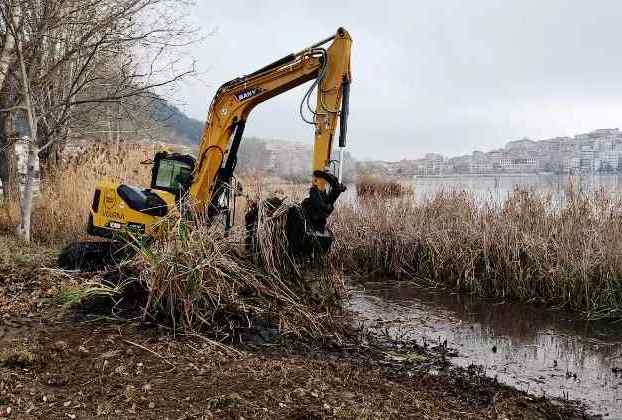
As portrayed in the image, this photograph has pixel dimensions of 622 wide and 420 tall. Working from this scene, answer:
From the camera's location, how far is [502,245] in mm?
9008

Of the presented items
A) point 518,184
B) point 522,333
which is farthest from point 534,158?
point 522,333

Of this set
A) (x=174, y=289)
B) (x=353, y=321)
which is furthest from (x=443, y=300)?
(x=174, y=289)

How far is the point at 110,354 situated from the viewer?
4477mm

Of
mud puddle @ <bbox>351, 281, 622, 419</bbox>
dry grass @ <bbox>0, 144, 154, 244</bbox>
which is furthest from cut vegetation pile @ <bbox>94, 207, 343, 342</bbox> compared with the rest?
dry grass @ <bbox>0, 144, 154, 244</bbox>

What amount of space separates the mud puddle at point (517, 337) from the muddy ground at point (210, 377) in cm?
39

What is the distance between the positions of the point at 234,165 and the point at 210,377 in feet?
13.1

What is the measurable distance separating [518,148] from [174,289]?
1812 centimetres

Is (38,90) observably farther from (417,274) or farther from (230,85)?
(417,274)

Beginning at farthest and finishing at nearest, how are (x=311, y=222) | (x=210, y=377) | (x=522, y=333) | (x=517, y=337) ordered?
(x=522, y=333) < (x=517, y=337) < (x=311, y=222) < (x=210, y=377)

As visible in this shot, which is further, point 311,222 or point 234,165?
point 234,165

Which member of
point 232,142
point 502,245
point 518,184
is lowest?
point 502,245

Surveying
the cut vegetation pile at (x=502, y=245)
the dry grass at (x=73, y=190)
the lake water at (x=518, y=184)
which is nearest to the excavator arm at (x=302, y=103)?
the cut vegetation pile at (x=502, y=245)

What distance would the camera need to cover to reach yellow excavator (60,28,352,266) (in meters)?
6.42

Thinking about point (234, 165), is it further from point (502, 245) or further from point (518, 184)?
point (518, 184)
